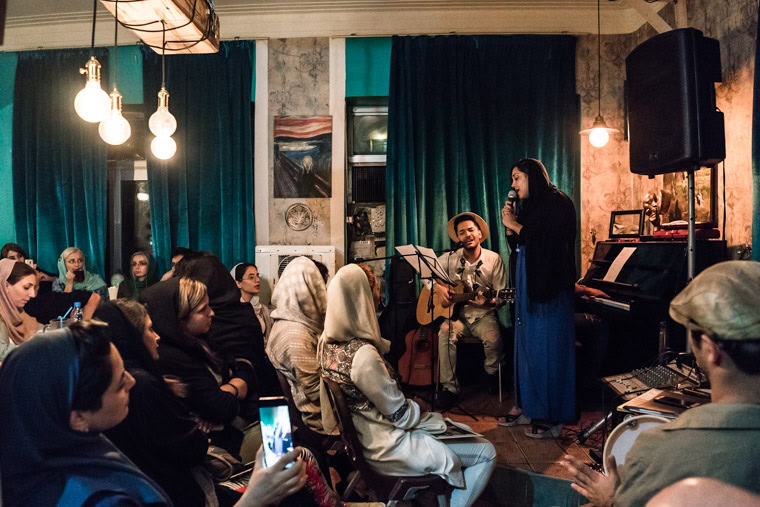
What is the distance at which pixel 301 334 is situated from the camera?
2770 mm

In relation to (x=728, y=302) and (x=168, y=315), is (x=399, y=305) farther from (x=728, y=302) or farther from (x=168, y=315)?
(x=728, y=302)

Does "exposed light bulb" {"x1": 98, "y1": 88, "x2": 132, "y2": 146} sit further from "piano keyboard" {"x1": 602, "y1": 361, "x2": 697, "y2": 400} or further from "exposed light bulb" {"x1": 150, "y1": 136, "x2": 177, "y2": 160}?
"piano keyboard" {"x1": 602, "y1": 361, "x2": 697, "y2": 400}

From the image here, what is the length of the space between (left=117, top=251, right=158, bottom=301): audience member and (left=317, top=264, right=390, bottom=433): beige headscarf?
377 cm

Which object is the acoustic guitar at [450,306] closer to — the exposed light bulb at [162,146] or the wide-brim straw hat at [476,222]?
the wide-brim straw hat at [476,222]

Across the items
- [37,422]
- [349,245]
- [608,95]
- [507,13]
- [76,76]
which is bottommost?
[37,422]

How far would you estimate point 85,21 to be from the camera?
5609mm

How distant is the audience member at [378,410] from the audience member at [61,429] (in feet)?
3.58

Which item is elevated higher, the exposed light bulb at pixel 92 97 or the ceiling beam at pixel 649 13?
the ceiling beam at pixel 649 13

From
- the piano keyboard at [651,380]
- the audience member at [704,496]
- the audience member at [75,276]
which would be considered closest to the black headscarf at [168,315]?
the audience member at [704,496]

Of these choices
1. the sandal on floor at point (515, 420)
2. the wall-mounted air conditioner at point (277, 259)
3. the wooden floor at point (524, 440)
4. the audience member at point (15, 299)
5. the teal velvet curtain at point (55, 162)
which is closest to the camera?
the wooden floor at point (524, 440)

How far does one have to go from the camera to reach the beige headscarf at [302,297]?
9.34 feet

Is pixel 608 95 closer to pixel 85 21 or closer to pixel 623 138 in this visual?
pixel 623 138

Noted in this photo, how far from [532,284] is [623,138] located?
277 cm

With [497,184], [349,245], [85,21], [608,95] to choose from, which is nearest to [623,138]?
[608,95]
